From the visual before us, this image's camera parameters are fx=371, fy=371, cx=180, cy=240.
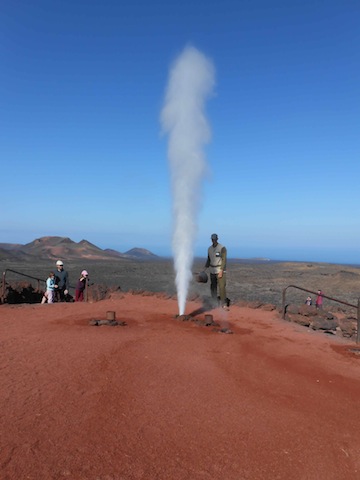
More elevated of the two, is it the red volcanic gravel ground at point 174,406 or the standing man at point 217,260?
the standing man at point 217,260

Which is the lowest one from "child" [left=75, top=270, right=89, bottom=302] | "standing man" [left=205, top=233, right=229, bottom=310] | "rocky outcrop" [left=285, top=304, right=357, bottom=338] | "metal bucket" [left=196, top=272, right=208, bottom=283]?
"rocky outcrop" [left=285, top=304, right=357, bottom=338]

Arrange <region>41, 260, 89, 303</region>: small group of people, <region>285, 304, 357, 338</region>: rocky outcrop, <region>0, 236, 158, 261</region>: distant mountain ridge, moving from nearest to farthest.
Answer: <region>285, 304, 357, 338</region>: rocky outcrop
<region>41, 260, 89, 303</region>: small group of people
<region>0, 236, 158, 261</region>: distant mountain ridge

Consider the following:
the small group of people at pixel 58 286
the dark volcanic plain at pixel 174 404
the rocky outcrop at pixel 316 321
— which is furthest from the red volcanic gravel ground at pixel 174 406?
the small group of people at pixel 58 286

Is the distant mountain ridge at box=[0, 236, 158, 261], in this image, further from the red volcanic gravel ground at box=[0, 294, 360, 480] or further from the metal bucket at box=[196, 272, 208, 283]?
the red volcanic gravel ground at box=[0, 294, 360, 480]

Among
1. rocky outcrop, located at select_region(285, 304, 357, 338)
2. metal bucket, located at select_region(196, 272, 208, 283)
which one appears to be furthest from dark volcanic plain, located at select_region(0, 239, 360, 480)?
metal bucket, located at select_region(196, 272, 208, 283)

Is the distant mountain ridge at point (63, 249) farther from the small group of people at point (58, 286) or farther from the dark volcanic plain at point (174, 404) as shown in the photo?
the dark volcanic plain at point (174, 404)

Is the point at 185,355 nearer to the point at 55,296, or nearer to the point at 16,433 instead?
the point at 16,433

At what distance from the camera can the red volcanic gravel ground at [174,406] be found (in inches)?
141

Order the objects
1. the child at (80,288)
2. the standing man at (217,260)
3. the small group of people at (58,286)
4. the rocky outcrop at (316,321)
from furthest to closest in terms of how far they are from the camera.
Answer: the child at (80,288)
the small group of people at (58,286)
the standing man at (217,260)
the rocky outcrop at (316,321)

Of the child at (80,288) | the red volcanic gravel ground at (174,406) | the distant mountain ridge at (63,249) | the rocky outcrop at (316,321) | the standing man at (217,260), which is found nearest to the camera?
the red volcanic gravel ground at (174,406)

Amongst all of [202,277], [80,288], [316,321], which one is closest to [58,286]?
[80,288]

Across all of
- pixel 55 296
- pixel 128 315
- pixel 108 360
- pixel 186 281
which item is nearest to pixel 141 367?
pixel 108 360

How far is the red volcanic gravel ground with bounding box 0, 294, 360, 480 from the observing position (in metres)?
3.58

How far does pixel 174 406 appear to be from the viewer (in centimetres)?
480
